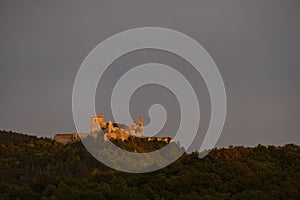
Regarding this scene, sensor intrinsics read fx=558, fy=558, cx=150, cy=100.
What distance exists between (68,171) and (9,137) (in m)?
24.0

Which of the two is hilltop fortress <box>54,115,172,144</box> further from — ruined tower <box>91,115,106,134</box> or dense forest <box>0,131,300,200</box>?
dense forest <box>0,131,300,200</box>

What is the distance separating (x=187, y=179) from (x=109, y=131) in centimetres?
3282

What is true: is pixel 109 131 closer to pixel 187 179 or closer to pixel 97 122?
pixel 97 122

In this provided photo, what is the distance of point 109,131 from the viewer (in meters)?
64.0

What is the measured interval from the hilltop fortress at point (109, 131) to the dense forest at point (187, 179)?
50.8 ft

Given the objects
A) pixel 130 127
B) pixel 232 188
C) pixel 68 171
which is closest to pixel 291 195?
pixel 232 188

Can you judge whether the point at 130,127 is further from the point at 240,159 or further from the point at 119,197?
the point at 119,197

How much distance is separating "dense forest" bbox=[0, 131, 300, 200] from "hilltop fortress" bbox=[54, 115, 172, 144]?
50.8 ft

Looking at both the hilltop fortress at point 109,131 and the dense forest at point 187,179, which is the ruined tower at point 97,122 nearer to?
the hilltop fortress at point 109,131

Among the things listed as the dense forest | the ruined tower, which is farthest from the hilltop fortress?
the dense forest

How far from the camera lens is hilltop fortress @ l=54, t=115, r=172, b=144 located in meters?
63.2

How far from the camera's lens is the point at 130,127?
70.1m

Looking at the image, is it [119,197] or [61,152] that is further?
[61,152]

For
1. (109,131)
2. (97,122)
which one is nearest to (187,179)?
(109,131)
